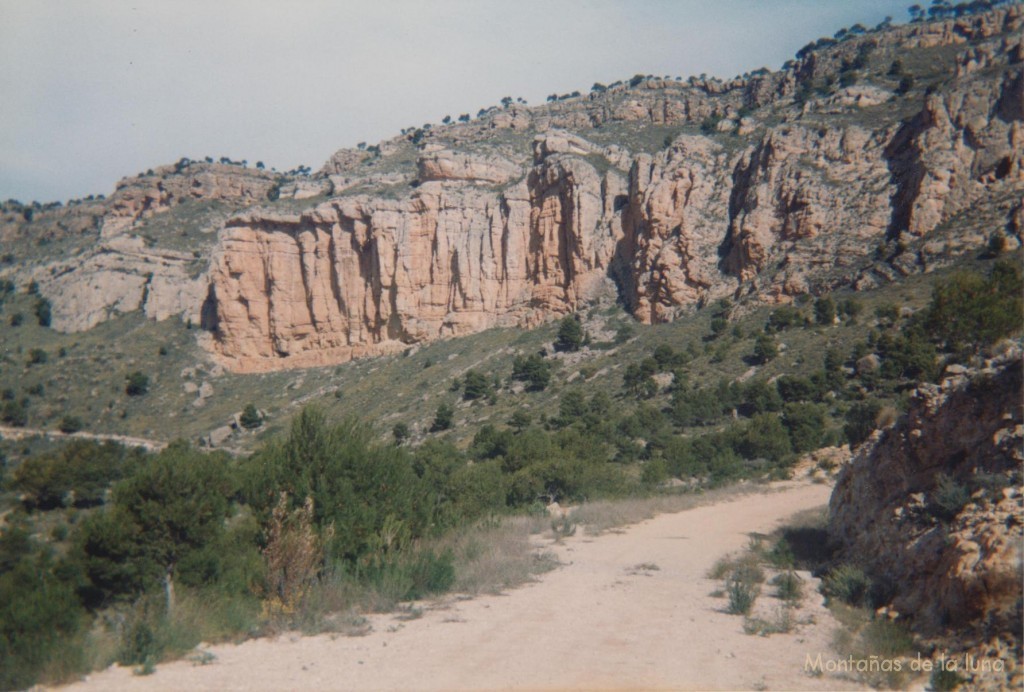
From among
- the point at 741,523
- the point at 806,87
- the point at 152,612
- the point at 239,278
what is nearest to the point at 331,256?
the point at 239,278

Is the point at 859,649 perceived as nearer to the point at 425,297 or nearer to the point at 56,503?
the point at 56,503

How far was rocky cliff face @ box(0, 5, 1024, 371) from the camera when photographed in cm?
3731

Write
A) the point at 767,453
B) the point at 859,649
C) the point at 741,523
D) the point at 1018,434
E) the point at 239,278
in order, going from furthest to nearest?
1. the point at 239,278
2. the point at 767,453
3. the point at 741,523
4. the point at 1018,434
5. the point at 859,649

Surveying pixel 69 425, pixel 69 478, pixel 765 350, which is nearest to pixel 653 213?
pixel 765 350

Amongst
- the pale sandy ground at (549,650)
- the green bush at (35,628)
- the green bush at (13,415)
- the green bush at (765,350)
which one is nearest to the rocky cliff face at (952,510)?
the pale sandy ground at (549,650)

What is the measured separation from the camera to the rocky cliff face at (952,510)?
6316 millimetres

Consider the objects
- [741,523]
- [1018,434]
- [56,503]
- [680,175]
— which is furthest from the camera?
[680,175]

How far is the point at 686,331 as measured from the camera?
40.9m

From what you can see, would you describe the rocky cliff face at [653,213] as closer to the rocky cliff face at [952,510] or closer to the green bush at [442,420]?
the green bush at [442,420]

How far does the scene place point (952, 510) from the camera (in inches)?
310

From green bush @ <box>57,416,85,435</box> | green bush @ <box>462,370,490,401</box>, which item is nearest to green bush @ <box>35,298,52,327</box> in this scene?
green bush @ <box>57,416,85,435</box>

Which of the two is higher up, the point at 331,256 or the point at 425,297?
the point at 331,256

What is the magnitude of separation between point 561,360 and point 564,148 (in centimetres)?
2374

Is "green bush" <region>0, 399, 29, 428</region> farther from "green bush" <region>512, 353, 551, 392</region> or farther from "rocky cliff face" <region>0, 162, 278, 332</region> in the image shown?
"green bush" <region>512, 353, 551, 392</region>
